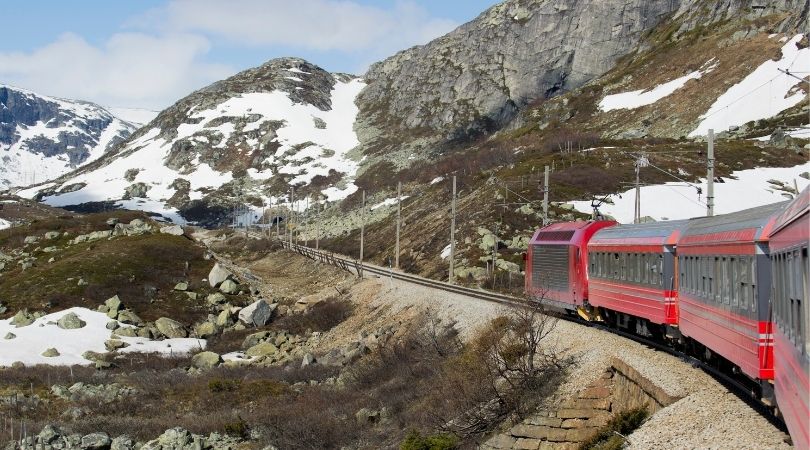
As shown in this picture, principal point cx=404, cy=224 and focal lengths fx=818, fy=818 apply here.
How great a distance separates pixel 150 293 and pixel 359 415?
3979cm

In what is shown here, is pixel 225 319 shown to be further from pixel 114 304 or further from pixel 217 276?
pixel 217 276

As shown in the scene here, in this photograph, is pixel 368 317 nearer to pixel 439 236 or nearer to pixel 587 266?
pixel 587 266

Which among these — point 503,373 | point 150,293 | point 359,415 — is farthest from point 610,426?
point 150,293

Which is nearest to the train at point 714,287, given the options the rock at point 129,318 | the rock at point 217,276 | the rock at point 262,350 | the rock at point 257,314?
the rock at point 262,350

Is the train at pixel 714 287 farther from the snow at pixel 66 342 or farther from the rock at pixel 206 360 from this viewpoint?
the snow at pixel 66 342

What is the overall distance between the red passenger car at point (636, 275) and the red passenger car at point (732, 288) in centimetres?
154

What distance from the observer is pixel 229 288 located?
6656 centimetres

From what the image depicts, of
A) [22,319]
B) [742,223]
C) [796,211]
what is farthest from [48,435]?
[22,319]

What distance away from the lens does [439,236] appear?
255ft

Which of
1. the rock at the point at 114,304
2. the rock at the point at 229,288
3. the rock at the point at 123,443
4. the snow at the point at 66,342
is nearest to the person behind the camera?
the rock at the point at 123,443

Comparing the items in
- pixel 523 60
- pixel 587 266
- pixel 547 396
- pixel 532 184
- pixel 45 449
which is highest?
pixel 523 60

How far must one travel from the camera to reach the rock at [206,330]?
54656 mm

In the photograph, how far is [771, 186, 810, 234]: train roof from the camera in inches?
352

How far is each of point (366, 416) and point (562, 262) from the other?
10373mm
